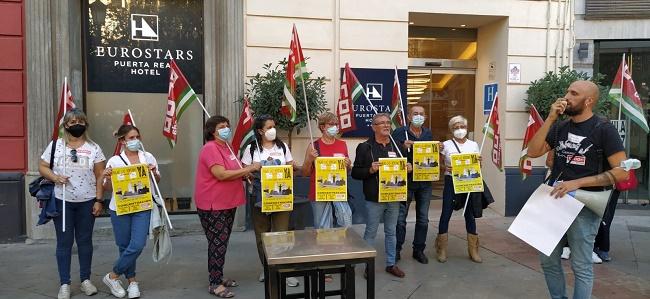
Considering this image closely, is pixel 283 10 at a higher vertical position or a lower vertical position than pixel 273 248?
higher

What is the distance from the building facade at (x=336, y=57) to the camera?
723cm

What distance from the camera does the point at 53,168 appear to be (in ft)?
16.3

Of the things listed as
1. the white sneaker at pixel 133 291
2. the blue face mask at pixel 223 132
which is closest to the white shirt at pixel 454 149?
the blue face mask at pixel 223 132

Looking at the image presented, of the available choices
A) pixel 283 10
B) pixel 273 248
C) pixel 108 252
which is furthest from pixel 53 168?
pixel 283 10

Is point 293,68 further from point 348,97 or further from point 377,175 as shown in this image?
point 377,175

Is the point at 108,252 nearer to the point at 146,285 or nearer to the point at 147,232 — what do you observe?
the point at 146,285

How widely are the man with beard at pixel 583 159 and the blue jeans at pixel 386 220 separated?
74.9 inches

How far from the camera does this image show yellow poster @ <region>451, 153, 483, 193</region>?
5.99 m

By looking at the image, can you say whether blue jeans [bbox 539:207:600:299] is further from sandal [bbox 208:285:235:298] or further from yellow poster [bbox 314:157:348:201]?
sandal [bbox 208:285:235:298]

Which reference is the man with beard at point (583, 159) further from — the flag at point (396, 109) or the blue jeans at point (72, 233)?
the blue jeans at point (72, 233)

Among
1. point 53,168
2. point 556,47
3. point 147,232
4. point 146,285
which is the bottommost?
point 146,285

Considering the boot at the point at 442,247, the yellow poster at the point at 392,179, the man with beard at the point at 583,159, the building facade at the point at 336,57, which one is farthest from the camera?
the building facade at the point at 336,57

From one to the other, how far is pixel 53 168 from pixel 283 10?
170 inches

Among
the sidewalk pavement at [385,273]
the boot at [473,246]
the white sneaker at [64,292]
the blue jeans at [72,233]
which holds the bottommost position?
the sidewalk pavement at [385,273]
